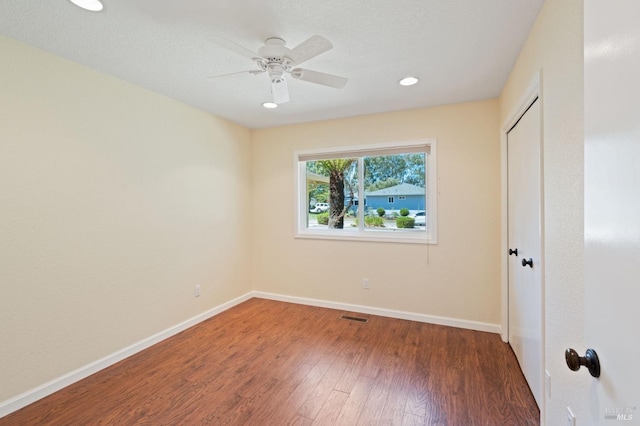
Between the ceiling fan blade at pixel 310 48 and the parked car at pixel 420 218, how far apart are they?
227cm

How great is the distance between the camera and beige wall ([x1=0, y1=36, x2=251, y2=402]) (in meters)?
1.87

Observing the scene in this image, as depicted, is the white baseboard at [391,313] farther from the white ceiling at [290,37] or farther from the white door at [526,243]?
the white ceiling at [290,37]

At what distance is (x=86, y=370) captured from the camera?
2.21m

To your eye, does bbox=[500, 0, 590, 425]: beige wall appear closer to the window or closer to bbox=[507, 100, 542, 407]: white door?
bbox=[507, 100, 542, 407]: white door

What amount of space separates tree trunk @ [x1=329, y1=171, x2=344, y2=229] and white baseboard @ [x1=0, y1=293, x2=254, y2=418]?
1.95 m

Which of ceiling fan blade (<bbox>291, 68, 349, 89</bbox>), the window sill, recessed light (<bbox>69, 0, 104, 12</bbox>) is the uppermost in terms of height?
recessed light (<bbox>69, 0, 104, 12</bbox>)

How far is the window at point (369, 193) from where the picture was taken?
3.28 m

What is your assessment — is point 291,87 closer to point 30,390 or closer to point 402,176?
point 402,176

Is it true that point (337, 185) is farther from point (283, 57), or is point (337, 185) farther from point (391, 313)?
point (283, 57)

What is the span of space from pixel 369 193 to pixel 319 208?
763 mm

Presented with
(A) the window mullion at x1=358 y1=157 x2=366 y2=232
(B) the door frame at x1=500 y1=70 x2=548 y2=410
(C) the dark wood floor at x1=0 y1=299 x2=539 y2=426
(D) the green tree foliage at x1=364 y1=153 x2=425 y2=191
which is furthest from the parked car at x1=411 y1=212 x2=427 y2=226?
(C) the dark wood floor at x1=0 y1=299 x2=539 y2=426

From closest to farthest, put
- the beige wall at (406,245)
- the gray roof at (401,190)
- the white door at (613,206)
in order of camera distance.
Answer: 1. the white door at (613,206)
2. the beige wall at (406,245)
3. the gray roof at (401,190)

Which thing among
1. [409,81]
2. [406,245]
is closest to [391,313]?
[406,245]

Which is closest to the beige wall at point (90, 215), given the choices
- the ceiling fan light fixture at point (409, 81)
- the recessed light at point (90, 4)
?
the recessed light at point (90, 4)
